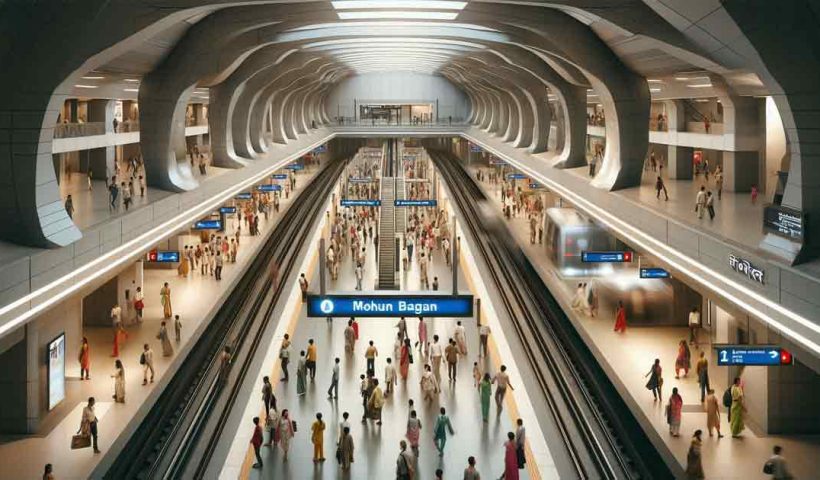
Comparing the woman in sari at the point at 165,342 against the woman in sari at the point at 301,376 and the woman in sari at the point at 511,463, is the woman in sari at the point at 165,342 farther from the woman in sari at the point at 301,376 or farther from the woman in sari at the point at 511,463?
the woman in sari at the point at 511,463

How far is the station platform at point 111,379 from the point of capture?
11945 mm

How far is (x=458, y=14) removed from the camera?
66.8ft

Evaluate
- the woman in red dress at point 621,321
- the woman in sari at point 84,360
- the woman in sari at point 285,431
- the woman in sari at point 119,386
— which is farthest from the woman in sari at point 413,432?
the woman in red dress at point 621,321

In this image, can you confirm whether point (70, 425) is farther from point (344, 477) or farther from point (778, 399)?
point (778, 399)

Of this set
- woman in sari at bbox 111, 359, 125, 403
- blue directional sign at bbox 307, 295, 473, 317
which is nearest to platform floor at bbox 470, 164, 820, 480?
blue directional sign at bbox 307, 295, 473, 317

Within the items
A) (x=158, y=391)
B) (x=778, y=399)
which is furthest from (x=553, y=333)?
(x=158, y=391)

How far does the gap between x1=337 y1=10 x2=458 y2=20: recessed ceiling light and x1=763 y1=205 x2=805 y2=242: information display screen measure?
11.5 meters

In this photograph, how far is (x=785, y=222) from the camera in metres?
10.2

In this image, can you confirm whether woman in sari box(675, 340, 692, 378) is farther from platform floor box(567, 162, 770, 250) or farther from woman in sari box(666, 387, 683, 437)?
woman in sari box(666, 387, 683, 437)

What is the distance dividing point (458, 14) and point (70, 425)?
13.0 m

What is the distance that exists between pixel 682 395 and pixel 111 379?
10.6 m

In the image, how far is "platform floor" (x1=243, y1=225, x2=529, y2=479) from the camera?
12.6 meters

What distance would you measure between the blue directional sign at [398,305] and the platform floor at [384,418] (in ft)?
7.47

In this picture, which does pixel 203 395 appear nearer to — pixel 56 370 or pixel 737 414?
pixel 56 370
